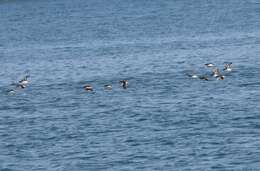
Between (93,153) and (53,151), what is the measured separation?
8.47 feet

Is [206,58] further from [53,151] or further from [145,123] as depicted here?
[53,151]

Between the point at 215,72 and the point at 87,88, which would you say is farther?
the point at 215,72

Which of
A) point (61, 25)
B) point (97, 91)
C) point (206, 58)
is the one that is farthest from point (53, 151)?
point (61, 25)

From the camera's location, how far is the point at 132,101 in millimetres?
75688

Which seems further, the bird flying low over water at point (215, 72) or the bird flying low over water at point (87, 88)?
the bird flying low over water at point (215, 72)

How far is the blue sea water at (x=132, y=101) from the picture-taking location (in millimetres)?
58312

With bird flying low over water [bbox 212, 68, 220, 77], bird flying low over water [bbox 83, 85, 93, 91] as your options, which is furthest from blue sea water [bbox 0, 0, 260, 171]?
bird flying low over water [bbox 212, 68, 220, 77]

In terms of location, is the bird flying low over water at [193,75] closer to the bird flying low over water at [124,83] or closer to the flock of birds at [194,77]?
the flock of birds at [194,77]

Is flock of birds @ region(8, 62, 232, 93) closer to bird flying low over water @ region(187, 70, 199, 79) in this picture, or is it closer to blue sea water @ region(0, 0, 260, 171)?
bird flying low over water @ region(187, 70, 199, 79)

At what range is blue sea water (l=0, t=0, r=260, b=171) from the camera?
58312 mm

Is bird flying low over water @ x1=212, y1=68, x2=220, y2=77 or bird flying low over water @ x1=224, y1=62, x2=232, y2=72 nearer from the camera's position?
bird flying low over water @ x1=212, y1=68, x2=220, y2=77

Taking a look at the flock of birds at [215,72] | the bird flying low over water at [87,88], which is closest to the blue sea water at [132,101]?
the bird flying low over water at [87,88]

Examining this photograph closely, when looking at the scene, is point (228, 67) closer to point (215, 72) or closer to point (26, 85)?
point (215, 72)

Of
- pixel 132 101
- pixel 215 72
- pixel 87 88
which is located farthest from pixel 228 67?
pixel 132 101
